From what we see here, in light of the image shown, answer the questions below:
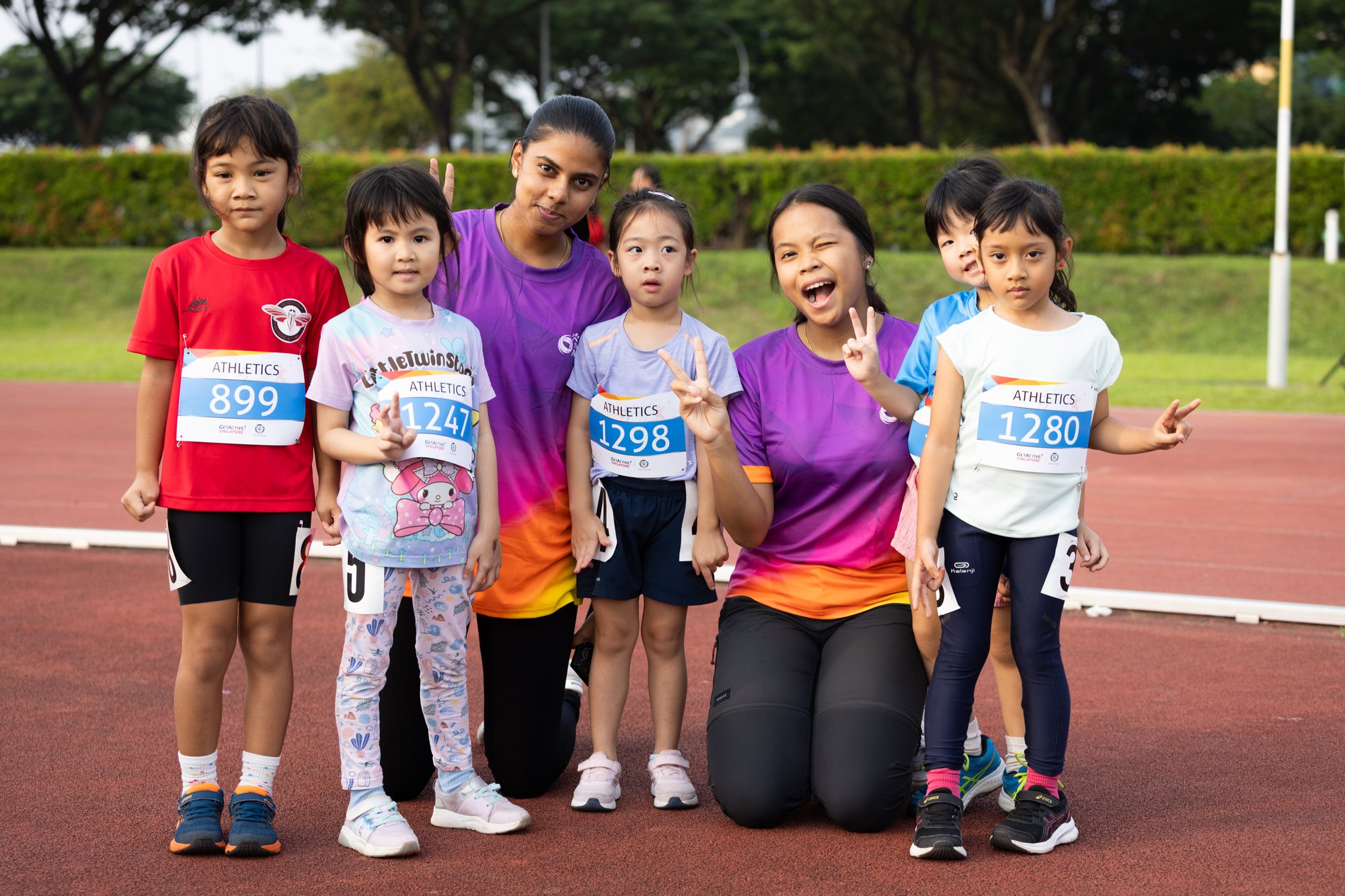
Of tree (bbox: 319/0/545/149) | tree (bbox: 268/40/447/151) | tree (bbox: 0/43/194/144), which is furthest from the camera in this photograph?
tree (bbox: 268/40/447/151)

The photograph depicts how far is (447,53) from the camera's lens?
37.1 metres

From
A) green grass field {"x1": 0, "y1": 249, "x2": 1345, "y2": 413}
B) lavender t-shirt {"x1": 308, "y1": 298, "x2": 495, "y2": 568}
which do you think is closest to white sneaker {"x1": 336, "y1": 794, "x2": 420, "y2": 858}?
lavender t-shirt {"x1": 308, "y1": 298, "x2": 495, "y2": 568}

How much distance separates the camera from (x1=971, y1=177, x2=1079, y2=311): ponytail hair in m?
3.50

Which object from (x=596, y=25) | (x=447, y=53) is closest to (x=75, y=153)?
(x=447, y=53)

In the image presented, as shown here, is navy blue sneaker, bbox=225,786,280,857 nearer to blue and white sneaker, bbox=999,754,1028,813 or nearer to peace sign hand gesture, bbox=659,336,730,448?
peace sign hand gesture, bbox=659,336,730,448

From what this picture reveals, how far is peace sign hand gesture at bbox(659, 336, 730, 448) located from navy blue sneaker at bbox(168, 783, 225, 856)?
1.62 m

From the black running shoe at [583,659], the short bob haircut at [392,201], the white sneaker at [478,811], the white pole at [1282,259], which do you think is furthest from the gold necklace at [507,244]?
the white pole at [1282,259]

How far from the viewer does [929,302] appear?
21969 mm

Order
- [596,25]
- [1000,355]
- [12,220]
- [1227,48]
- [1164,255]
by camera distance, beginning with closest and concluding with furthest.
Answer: [1000,355] → [1164,255] → [12,220] → [1227,48] → [596,25]

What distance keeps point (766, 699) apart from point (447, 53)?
3575 cm

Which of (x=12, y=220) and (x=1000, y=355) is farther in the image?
(x=12, y=220)

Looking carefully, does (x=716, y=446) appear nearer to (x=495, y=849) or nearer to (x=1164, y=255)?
(x=495, y=849)

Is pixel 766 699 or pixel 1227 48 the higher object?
pixel 1227 48

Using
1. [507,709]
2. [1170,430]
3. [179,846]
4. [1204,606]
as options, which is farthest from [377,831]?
[1204,606]
